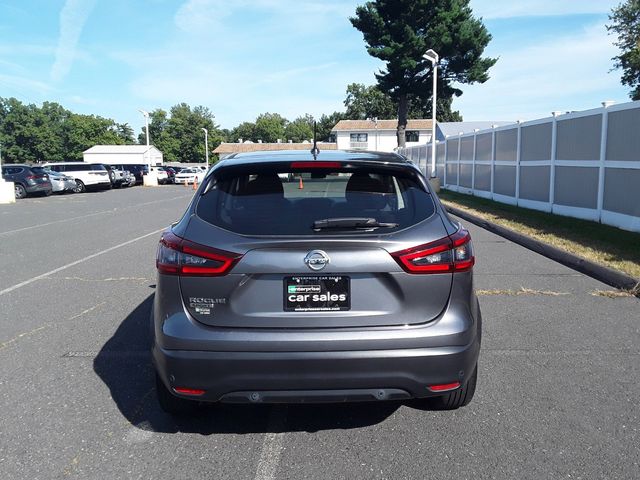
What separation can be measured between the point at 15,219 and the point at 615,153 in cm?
1558

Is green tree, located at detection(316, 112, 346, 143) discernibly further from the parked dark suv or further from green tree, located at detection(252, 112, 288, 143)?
the parked dark suv

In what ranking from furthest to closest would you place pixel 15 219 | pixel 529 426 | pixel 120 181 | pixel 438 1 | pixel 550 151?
pixel 438 1 → pixel 120 181 → pixel 15 219 → pixel 550 151 → pixel 529 426

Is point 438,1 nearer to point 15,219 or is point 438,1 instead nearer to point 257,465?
→ point 15,219

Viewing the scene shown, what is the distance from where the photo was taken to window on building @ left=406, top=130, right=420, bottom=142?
303 ft

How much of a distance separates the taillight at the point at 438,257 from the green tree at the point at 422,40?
43.6 metres

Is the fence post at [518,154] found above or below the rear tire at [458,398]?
above

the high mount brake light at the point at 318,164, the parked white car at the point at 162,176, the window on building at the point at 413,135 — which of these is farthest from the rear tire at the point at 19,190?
the window on building at the point at 413,135

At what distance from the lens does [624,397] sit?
390 cm

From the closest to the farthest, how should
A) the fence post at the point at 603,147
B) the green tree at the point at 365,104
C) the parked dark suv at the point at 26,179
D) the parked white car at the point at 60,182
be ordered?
the fence post at the point at 603,147
the parked dark suv at the point at 26,179
the parked white car at the point at 60,182
the green tree at the point at 365,104

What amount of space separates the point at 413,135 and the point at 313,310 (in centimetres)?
9349

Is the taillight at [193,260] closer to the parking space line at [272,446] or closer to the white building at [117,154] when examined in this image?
the parking space line at [272,446]

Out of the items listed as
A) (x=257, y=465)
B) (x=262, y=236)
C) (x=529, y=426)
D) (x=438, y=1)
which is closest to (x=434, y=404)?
(x=529, y=426)

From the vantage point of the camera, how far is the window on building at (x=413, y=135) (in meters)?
92.4

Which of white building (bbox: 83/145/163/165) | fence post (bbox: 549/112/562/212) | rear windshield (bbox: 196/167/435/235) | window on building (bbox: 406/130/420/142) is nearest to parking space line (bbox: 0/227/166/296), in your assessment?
rear windshield (bbox: 196/167/435/235)
